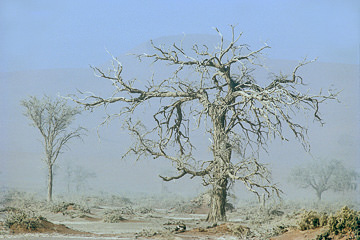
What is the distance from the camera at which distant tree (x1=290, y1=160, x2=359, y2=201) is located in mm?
51281

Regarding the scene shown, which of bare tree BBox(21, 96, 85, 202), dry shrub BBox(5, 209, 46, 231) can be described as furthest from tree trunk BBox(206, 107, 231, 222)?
bare tree BBox(21, 96, 85, 202)

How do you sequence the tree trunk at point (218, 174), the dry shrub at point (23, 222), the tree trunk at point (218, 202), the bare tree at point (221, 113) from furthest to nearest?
1. the tree trunk at point (218, 202)
2. the tree trunk at point (218, 174)
3. the bare tree at point (221, 113)
4. the dry shrub at point (23, 222)

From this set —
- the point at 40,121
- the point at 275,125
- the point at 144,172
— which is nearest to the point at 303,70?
the point at 144,172

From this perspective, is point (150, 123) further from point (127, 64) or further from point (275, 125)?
point (275, 125)

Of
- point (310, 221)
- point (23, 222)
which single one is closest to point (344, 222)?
point (310, 221)

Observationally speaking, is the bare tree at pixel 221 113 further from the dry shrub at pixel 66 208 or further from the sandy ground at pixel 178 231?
the dry shrub at pixel 66 208

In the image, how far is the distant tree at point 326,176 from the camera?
5128cm

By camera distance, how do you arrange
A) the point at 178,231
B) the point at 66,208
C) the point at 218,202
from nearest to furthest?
the point at 178,231, the point at 218,202, the point at 66,208

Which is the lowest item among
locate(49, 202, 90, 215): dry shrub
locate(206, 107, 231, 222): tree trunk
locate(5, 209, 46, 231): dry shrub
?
locate(5, 209, 46, 231): dry shrub

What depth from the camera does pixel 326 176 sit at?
5150cm

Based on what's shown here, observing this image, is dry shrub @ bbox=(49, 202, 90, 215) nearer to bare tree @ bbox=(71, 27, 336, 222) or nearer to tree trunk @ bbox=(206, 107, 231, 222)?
bare tree @ bbox=(71, 27, 336, 222)

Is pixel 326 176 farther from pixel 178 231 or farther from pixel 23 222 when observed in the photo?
pixel 23 222

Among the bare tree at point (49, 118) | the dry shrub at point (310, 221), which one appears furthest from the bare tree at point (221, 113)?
the bare tree at point (49, 118)

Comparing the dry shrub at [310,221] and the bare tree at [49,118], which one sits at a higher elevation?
the bare tree at [49,118]
